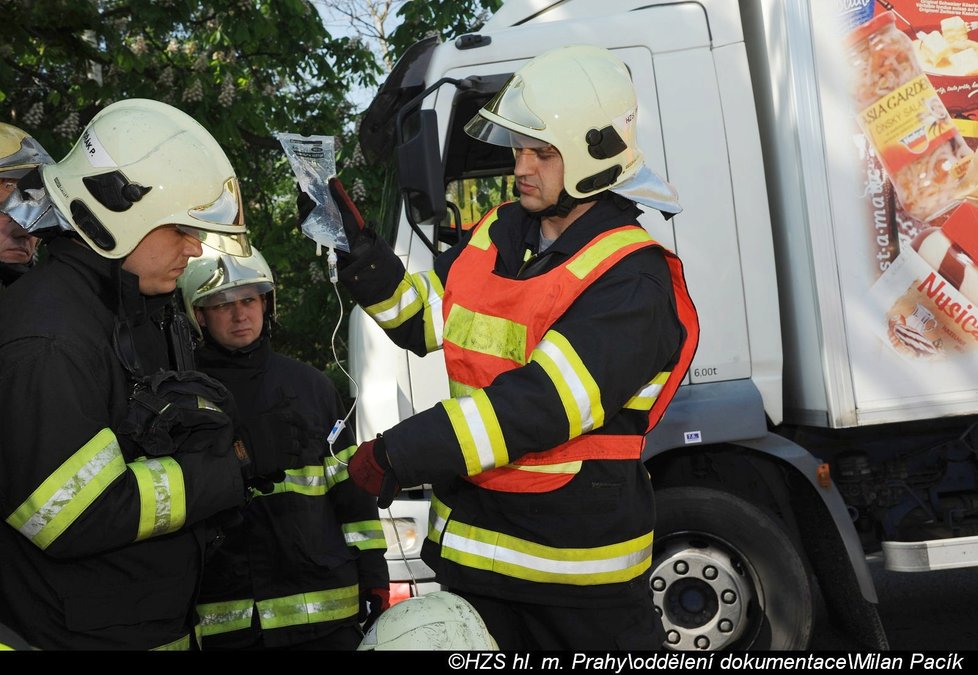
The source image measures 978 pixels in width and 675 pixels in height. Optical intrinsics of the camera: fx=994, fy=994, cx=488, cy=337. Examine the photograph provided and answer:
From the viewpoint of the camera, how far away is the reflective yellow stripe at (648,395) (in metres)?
2.47

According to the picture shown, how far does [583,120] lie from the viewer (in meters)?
2.55

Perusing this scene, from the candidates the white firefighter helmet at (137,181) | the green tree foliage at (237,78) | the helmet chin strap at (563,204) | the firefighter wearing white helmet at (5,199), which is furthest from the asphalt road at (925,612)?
the green tree foliage at (237,78)

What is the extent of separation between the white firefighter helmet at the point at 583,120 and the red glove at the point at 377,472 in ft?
2.74

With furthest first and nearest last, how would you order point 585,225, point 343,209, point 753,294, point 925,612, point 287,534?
point 925,612 < point 753,294 < point 287,534 < point 343,209 < point 585,225

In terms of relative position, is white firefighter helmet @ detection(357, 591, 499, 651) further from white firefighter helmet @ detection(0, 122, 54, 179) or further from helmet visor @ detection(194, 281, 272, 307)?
white firefighter helmet @ detection(0, 122, 54, 179)

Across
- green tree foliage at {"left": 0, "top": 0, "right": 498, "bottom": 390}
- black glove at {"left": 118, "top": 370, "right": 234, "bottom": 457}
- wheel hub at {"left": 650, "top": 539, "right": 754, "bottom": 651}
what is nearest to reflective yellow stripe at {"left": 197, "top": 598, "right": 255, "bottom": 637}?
black glove at {"left": 118, "top": 370, "right": 234, "bottom": 457}

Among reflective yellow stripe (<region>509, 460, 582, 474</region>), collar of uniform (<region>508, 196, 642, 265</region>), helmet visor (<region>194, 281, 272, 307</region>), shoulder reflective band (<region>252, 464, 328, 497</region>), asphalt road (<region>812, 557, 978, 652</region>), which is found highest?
collar of uniform (<region>508, 196, 642, 265</region>)

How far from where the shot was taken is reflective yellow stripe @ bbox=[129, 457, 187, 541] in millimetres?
2025

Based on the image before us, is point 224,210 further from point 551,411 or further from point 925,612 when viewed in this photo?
point 925,612

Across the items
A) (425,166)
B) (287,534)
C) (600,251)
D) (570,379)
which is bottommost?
(287,534)

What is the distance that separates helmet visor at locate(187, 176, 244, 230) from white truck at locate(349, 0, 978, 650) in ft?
4.09

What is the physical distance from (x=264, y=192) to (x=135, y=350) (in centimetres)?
541

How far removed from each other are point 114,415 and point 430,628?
805 millimetres

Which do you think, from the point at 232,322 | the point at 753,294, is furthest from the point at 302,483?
the point at 753,294
